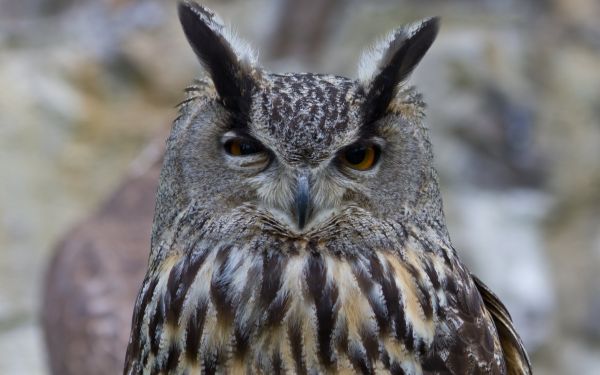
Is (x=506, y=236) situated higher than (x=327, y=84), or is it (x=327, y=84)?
(x=506, y=236)

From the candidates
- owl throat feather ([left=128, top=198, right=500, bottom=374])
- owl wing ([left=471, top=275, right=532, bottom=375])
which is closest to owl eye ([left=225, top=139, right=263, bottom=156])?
owl throat feather ([left=128, top=198, right=500, bottom=374])

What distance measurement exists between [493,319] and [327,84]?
64 centimetres

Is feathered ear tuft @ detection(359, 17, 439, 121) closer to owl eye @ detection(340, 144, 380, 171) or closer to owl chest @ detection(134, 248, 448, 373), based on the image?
owl eye @ detection(340, 144, 380, 171)

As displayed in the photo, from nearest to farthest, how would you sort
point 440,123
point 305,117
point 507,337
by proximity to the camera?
1. point 305,117
2. point 507,337
3. point 440,123

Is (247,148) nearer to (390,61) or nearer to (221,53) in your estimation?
(221,53)

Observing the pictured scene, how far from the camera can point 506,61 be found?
18.4ft

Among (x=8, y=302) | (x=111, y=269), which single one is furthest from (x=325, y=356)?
(x=8, y=302)

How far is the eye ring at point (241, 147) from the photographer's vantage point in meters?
1.77

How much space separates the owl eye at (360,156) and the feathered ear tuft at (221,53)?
0.65 ft

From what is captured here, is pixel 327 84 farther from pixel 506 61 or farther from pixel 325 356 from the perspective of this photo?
pixel 506 61

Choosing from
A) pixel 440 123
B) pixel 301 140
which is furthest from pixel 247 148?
pixel 440 123

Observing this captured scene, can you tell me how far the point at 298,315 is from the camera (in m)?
1.76

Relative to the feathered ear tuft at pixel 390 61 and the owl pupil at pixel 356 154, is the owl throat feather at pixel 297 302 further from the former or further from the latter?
the feathered ear tuft at pixel 390 61

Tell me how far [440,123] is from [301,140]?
12.7 feet
